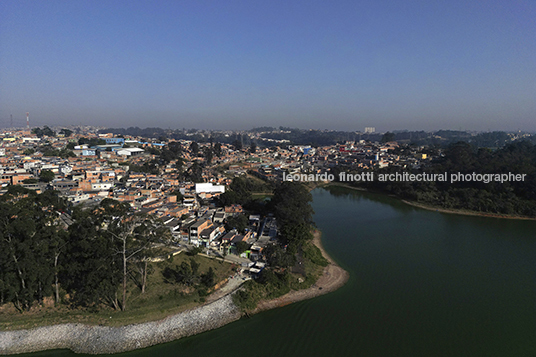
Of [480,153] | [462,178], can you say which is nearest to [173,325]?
[462,178]

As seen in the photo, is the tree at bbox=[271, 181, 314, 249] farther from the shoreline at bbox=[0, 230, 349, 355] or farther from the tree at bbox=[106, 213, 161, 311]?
the tree at bbox=[106, 213, 161, 311]

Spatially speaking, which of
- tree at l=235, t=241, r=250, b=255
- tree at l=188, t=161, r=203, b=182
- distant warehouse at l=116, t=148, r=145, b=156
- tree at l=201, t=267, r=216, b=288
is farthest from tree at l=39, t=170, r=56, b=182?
tree at l=201, t=267, r=216, b=288

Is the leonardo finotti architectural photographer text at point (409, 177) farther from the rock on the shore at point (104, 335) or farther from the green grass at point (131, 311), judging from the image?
the rock on the shore at point (104, 335)

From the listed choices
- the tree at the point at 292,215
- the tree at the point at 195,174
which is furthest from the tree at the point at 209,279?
the tree at the point at 195,174

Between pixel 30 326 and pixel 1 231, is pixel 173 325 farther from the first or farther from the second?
pixel 1 231

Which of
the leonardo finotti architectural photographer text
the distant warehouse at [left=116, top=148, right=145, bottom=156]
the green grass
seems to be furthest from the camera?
the distant warehouse at [left=116, top=148, right=145, bottom=156]

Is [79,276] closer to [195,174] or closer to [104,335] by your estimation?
[104,335]
